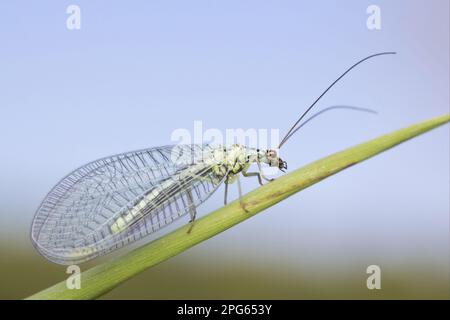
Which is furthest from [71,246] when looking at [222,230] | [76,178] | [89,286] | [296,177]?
[296,177]

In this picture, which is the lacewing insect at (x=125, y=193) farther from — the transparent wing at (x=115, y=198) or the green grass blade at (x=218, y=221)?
the green grass blade at (x=218, y=221)

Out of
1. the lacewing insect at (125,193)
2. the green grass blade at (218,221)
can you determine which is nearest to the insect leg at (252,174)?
the lacewing insect at (125,193)

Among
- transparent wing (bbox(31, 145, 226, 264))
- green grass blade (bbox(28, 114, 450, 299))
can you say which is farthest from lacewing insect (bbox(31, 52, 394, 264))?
green grass blade (bbox(28, 114, 450, 299))

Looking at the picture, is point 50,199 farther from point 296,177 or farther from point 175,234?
point 296,177

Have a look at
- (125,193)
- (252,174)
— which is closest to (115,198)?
(125,193)

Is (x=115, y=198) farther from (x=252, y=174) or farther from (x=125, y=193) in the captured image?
(x=252, y=174)

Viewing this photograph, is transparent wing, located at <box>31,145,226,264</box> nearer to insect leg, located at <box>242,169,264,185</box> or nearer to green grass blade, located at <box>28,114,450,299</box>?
insect leg, located at <box>242,169,264,185</box>
